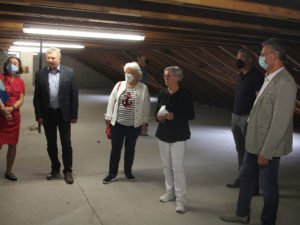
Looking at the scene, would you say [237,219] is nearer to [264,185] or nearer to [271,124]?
[264,185]

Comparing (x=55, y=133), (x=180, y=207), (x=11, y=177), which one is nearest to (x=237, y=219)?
(x=180, y=207)

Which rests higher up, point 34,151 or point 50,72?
point 50,72

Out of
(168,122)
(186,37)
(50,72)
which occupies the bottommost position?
(168,122)

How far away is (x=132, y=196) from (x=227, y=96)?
21.2ft

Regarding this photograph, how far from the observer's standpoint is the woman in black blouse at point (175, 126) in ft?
9.68

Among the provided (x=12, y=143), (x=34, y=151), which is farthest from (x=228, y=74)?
(x=12, y=143)

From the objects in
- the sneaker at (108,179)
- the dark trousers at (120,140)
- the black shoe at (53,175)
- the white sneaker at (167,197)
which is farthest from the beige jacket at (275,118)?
the black shoe at (53,175)

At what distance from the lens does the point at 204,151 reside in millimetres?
5320

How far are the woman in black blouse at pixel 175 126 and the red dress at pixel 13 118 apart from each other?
1.61m

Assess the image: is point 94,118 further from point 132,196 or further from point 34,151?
point 132,196

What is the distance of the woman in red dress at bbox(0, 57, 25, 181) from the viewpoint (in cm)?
354

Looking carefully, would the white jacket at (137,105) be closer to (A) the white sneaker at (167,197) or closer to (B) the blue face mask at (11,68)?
(A) the white sneaker at (167,197)

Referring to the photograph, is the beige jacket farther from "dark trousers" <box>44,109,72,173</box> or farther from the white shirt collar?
"dark trousers" <box>44,109,72,173</box>

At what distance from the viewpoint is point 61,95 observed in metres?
3.56
